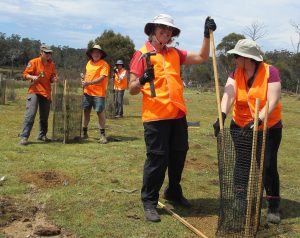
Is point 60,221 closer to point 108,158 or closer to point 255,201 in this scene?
point 255,201

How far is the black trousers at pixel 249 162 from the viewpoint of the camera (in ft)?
15.8

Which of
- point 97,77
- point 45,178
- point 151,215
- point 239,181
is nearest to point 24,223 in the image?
point 151,215

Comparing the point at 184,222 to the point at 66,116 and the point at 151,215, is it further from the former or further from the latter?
the point at 66,116

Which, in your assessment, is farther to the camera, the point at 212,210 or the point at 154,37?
the point at 212,210

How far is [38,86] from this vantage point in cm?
938

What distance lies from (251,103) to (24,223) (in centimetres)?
270

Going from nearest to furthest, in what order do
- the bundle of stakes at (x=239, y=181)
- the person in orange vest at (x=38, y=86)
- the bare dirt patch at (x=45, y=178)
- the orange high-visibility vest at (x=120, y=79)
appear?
the bundle of stakes at (x=239, y=181), the bare dirt patch at (x=45, y=178), the person in orange vest at (x=38, y=86), the orange high-visibility vest at (x=120, y=79)

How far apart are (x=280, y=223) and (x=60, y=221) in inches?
94.9

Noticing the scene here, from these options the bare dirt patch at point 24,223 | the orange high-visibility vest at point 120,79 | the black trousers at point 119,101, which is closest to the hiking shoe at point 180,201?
the bare dirt patch at point 24,223

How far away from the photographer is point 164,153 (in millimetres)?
5137

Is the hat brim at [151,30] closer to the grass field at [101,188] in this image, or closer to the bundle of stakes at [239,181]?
the bundle of stakes at [239,181]

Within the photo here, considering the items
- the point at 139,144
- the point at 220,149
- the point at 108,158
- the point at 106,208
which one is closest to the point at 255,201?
the point at 220,149

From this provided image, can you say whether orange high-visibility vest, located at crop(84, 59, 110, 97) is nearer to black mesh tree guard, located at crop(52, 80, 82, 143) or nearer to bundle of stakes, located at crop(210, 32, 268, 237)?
black mesh tree guard, located at crop(52, 80, 82, 143)

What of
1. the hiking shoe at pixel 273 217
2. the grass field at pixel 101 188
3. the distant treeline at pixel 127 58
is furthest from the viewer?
the distant treeline at pixel 127 58
